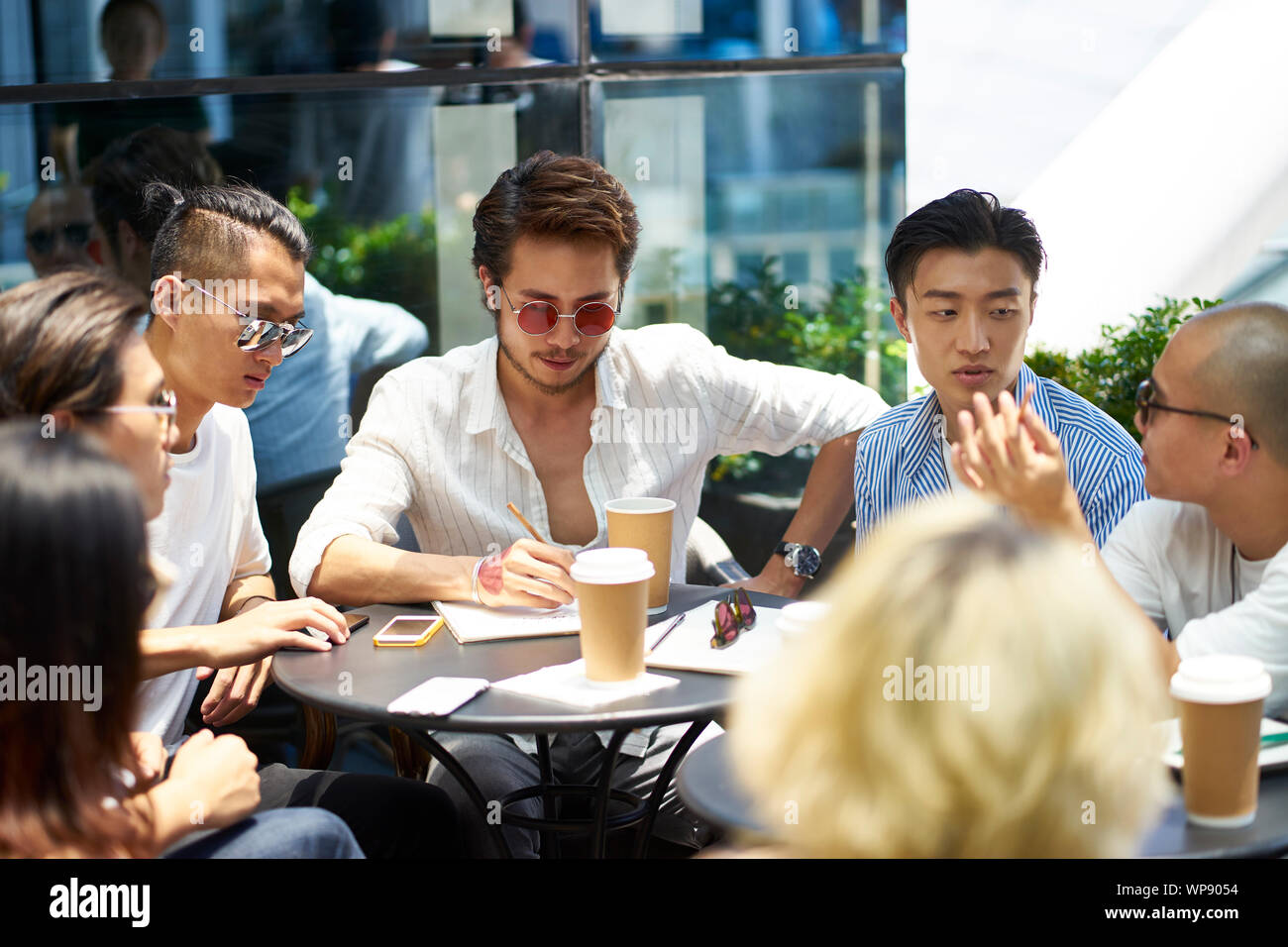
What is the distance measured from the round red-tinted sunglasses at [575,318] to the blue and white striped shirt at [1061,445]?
77 cm

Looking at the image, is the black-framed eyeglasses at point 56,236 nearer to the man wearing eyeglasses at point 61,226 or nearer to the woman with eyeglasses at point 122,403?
the man wearing eyeglasses at point 61,226

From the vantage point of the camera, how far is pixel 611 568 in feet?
5.77

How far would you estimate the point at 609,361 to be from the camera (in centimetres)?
288

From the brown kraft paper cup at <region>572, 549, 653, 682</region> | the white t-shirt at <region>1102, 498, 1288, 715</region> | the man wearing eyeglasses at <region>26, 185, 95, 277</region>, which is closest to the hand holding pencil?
the brown kraft paper cup at <region>572, 549, 653, 682</region>

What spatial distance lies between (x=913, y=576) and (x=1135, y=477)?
169 centimetres

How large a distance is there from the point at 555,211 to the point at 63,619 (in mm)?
1595

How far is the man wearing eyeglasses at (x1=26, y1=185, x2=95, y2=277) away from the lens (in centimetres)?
409

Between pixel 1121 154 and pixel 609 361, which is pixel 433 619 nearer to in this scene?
pixel 609 361

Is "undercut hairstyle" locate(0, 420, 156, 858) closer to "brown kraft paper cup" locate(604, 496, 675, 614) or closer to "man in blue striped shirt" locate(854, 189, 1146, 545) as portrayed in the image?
"brown kraft paper cup" locate(604, 496, 675, 614)

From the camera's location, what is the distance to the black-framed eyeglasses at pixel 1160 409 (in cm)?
188

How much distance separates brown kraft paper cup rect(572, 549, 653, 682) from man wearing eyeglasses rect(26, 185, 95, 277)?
10.1 feet

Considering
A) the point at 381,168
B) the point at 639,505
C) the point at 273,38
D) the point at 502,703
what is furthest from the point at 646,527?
the point at 273,38

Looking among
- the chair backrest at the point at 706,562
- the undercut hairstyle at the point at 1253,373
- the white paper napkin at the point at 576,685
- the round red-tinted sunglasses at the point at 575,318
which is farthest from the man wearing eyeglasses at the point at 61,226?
the undercut hairstyle at the point at 1253,373
